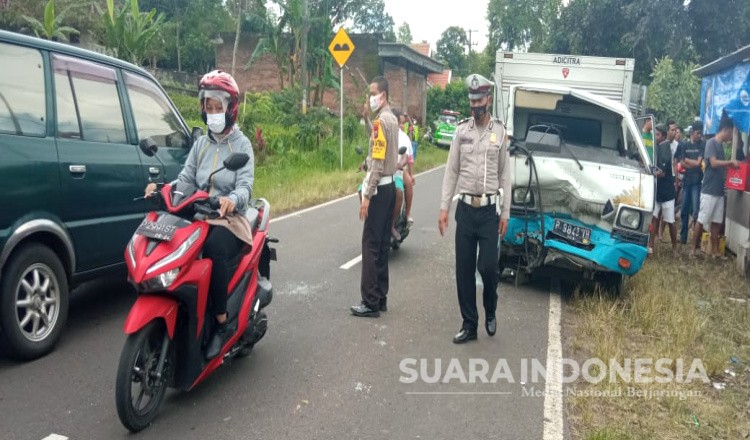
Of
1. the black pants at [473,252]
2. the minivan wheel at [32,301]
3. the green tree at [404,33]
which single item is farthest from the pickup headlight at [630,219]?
the green tree at [404,33]

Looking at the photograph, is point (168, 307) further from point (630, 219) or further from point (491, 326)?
point (630, 219)

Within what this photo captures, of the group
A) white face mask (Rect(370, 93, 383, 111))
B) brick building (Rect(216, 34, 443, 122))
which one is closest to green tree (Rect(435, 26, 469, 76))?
brick building (Rect(216, 34, 443, 122))

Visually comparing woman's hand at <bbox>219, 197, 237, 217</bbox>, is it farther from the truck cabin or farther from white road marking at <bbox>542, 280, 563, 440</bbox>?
the truck cabin

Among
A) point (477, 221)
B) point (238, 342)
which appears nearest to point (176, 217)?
point (238, 342)

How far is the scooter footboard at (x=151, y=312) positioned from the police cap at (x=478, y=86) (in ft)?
9.72

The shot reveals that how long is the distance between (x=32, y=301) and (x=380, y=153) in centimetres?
301

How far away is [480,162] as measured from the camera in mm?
5633

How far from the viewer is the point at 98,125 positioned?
5555mm

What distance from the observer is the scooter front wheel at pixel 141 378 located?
3711mm

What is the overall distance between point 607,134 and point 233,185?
582cm

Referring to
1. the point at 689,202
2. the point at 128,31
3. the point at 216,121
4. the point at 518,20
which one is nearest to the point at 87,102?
the point at 216,121

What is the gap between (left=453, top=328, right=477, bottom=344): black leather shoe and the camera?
570cm

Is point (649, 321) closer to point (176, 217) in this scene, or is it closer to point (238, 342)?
point (238, 342)

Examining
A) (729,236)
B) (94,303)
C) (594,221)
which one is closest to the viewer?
(94,303)
